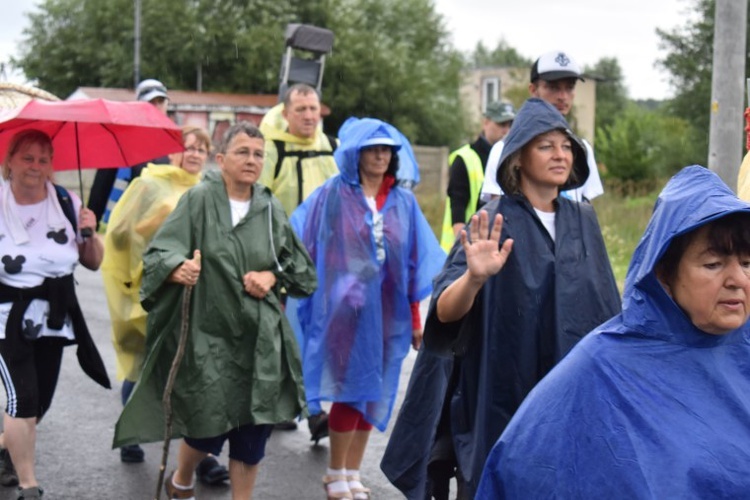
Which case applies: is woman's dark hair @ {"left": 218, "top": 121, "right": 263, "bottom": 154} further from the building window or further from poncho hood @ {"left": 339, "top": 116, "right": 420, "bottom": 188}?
the building window

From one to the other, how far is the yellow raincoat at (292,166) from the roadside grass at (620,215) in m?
6.71

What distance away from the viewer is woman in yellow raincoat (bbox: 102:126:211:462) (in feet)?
25.9

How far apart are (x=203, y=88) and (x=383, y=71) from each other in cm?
697

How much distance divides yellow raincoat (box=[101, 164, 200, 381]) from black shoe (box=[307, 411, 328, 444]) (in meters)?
1.14

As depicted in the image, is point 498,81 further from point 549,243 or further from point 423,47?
point 549,243

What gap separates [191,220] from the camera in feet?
20.4

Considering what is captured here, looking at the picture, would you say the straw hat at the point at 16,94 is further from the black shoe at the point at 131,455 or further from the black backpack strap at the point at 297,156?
the black shoe at the point at 131,455

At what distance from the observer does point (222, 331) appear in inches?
242

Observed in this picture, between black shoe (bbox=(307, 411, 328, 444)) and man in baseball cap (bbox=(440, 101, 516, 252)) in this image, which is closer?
black shoe (bbox=(307, 411, 328, 444))

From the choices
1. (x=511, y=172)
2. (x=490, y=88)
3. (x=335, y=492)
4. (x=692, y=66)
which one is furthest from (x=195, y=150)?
(x=490, y=88)

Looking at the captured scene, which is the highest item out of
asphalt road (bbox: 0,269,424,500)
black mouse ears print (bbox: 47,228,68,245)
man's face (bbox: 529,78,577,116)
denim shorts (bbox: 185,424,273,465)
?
man's face (bbox: 529,78,577,116)

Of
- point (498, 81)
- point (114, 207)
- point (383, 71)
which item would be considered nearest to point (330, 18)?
point (383, 71)

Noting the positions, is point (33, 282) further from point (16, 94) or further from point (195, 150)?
point (195, 150)

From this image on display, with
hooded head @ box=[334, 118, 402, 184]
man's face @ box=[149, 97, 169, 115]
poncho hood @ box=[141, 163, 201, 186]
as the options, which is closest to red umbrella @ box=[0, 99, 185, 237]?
poncho hood @ box=[141, 163, 201, 186]
